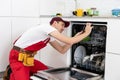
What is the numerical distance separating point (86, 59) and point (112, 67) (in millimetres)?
432

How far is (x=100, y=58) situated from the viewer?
7.24 ft

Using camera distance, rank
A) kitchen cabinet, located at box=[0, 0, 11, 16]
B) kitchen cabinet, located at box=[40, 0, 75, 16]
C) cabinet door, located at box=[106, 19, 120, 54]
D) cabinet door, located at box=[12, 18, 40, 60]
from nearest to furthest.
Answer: cabinet door, located at box=[106, 19, 120, 54], kitchen cabinet, located at box=[0, 0, 11, 16], cabinet door, located at box=[12, 18, 40, 60], kitchen cabinet, located at box=[40, 0, 75, 16]

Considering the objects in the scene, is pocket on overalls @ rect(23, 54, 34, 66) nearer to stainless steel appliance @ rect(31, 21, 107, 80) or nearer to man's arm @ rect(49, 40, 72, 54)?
stainless steel appliance @ rect(31, 21, 107, 80)

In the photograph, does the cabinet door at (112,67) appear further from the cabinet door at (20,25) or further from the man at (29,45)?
the cabinet door at (20,25)

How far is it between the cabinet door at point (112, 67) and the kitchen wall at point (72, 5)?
0.65 meters

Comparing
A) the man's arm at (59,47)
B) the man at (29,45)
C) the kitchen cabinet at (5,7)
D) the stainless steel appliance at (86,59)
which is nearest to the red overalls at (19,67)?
the man at (29,45)

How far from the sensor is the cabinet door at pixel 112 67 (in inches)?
A: 73.3

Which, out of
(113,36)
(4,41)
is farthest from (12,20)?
(113,36)

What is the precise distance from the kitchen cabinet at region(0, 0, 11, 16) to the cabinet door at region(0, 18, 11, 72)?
60mm

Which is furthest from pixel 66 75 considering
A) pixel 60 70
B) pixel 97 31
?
pixel 97 31

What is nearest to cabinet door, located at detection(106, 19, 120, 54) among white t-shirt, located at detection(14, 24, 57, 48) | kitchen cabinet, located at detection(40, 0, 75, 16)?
white t-shirt, located at detection(14, 24, 57, 48)

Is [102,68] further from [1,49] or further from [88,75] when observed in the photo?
[1,49]

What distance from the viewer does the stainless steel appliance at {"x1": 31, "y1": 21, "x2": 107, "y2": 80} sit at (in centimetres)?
201

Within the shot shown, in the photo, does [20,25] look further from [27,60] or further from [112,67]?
[112,67]
